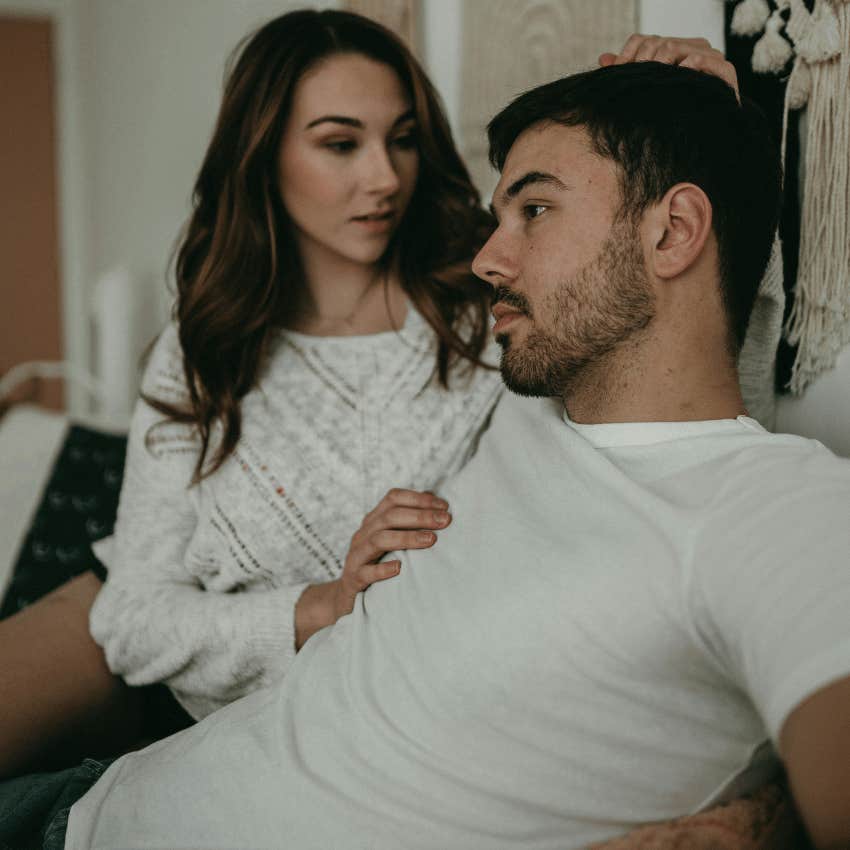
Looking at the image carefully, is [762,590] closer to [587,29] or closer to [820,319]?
[820,319]

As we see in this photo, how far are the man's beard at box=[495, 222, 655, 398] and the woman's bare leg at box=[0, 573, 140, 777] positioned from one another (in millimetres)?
832

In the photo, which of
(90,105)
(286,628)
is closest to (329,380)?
(286,628)

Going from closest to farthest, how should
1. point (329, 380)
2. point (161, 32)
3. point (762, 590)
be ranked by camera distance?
point (762, 590)
point (329, 380)
point (161, 32)

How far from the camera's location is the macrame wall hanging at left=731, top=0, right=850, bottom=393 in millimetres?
1043

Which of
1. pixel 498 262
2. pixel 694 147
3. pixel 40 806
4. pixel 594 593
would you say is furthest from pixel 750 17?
pixel 40 806

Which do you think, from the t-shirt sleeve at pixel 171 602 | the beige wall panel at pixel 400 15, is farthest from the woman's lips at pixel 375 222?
the beige wall panel at pixel 400 15

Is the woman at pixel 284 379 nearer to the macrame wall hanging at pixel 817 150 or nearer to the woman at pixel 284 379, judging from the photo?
the woman at pixel 284 379

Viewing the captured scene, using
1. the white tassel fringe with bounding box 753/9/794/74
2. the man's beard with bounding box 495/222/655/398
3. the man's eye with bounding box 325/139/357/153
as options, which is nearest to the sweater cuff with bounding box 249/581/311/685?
the man's beard with bounding box 495/222/655/398

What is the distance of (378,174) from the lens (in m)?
1.47

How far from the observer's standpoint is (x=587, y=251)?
99 cm

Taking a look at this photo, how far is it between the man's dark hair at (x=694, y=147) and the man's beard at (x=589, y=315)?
0.05m

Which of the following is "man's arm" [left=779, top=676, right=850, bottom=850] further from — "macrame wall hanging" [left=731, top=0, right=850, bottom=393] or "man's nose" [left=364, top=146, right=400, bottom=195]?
"man's nose" [left=364, top=146, right=400, bottom=195]

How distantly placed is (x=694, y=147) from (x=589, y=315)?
0.69ft

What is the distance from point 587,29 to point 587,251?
75 centimetres
